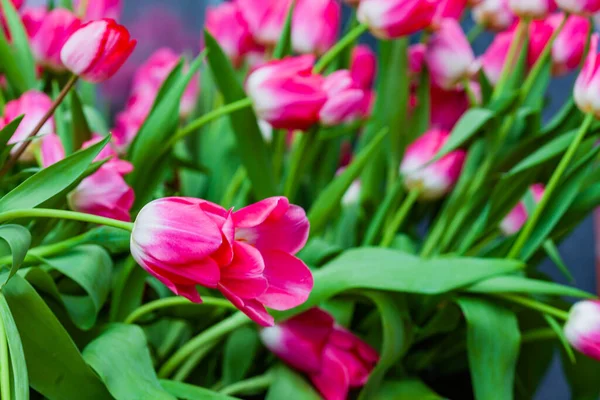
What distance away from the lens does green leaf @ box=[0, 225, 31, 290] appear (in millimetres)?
267

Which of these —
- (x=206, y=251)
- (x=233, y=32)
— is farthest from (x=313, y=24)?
(x=206, y=251)

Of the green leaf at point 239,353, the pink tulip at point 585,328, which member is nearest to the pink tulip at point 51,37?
the green leaf at point 239,353

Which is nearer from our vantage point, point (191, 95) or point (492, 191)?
point (492, 191)

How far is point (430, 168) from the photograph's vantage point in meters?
0.50

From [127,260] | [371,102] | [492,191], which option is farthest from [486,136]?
[127,260]

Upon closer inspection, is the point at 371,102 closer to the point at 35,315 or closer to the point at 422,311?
the point at 422,311

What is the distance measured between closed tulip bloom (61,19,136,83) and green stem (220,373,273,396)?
17 cm

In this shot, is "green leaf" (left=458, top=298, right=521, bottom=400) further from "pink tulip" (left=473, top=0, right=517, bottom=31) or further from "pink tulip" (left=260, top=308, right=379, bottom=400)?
"pink tulip" (left=473, top=0, right=517, bottom=31)

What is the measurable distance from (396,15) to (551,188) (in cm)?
13

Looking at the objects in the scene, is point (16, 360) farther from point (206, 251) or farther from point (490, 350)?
point (490, 350)

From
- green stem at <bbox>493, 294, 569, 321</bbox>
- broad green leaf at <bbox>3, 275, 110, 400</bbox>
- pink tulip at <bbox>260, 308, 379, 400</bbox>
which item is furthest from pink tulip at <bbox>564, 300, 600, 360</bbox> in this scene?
broad green leaf at <bbox>3, 275, 110, 400</bbox>

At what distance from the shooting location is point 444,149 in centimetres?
47

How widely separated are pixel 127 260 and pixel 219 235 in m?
0.14

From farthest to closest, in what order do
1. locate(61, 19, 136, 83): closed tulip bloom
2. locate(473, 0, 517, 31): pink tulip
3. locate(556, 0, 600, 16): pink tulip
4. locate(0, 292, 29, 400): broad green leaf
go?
locate(473, 0, 517, 31): pink tulip → locate(556, 0, 600, 16): pink tulip → locate(61, 19, 136, 83): closed tulip bloom → locate(0, 292, 29, 400): broad green leaf
